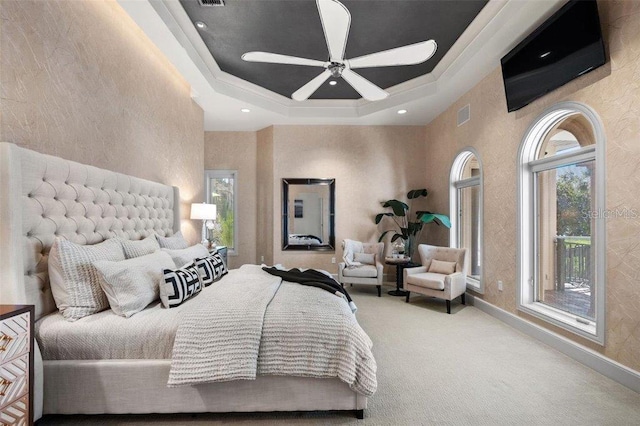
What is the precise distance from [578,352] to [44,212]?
4.22 m

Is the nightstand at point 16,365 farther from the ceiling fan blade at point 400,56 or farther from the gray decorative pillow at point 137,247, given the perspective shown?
the ceiling fan blade at point 400,56

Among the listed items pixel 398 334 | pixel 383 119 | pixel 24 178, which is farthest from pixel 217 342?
pixel 383 119

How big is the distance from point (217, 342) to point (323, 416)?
0.82m

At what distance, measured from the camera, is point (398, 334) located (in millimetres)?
3236

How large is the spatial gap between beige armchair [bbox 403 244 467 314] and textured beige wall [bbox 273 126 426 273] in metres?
1.47

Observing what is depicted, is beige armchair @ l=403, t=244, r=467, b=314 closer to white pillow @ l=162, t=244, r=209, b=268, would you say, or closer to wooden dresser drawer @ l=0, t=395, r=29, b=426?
white pillow @ l=162, t=244, r=209, b=268

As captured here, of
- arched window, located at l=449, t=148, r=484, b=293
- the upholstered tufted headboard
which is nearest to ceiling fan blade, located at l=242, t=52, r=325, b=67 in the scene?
the upholstered tufted headboard

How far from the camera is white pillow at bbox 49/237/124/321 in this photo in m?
1.92

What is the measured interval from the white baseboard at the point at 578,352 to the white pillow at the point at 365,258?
1953 millimetres

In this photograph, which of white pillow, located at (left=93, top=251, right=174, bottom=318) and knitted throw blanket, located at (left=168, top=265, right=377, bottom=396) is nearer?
knitted throw blanket, located at (left=168, top=265, right=377, bottom=396)

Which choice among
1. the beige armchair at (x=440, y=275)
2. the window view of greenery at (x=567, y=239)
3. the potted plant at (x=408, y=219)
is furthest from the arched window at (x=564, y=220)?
the potted plant at (x=408, y=219)

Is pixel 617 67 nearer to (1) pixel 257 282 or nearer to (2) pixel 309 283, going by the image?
(2) pixel 309 283

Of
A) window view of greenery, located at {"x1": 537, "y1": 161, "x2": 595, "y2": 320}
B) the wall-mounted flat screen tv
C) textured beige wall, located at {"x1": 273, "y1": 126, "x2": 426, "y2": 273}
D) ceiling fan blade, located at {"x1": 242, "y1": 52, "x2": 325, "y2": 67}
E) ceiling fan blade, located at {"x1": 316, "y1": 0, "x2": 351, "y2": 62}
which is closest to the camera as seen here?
ceiling fan blade, located at {"x1": 316, "y1": 0, "x2": 351, "y2": 62}

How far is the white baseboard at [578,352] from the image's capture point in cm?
223
